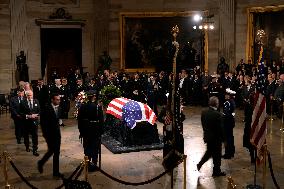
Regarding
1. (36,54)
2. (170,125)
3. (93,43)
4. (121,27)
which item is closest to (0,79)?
(36,54)

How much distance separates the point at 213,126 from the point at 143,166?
2014mm

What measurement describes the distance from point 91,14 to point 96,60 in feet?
7.64

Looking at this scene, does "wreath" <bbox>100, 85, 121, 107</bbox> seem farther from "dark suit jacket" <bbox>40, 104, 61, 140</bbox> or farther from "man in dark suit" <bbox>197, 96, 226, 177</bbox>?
"man in dark suit" <bbox>197, 96, 226, 177</bbox>

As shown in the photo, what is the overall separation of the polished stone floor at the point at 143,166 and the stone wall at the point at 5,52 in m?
8.18

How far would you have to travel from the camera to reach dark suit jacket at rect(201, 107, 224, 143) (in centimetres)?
883

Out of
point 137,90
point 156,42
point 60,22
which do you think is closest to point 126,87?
point 137,90

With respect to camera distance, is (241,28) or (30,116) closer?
(30,116)

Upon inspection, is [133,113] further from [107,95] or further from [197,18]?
[197,18]

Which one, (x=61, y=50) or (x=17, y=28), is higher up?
(x=17, y=28)

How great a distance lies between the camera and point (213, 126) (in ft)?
29.0

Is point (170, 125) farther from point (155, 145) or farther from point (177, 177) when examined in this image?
point (155, 145)

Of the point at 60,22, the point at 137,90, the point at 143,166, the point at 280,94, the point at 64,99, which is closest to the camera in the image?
the point at 143,166

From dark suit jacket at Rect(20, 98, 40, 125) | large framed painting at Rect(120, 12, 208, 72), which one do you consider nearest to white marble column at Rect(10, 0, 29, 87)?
large framed painting at Rect(120, 12, 208, 72)

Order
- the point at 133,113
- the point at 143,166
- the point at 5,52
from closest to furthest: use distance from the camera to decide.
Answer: the point at 143,166
the point at 133,113
the point at 5,52
